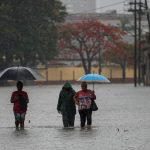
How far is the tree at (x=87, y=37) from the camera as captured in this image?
106500 mm

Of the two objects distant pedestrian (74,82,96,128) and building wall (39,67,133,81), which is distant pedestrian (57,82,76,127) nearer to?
distant pedestrian (74,82,96,128)

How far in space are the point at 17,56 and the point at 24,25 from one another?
12.4 feet

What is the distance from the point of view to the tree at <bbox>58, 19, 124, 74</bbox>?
349 ft

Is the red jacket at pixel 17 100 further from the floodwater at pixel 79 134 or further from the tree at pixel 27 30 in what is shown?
the tree at pixel 27 30

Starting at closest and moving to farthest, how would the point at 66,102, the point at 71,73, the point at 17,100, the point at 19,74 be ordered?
the point at 17,100
the point at 66,102
the point at 19,74
the point at 71,73

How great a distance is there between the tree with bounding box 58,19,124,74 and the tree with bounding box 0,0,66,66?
54.2 ft

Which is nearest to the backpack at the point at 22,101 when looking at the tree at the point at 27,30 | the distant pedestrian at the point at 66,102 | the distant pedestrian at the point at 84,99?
the distant pedestrian at the point at 66,102

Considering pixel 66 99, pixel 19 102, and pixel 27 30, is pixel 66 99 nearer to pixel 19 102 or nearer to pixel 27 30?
pixel 19 102

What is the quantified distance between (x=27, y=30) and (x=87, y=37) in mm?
22391

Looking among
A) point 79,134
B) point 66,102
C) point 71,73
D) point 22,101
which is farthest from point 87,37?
point 79,134

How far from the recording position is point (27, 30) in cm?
8581

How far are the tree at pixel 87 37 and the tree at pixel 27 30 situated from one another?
16533 millimetres

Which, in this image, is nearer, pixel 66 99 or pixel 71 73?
pixel 66 99

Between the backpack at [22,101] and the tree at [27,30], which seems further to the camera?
the tree at [27,30]
